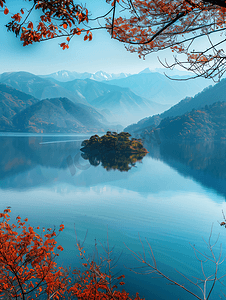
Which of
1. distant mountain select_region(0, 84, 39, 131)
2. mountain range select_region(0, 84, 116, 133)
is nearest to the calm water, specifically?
mountain range select_region(0, 84, 116, 133)

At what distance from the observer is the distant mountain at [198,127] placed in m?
88.2

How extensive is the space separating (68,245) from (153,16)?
8.40 m

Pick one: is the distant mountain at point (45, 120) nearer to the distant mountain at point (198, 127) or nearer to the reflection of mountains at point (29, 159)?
the distant mountain at point (198, 127)

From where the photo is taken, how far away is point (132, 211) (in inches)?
497

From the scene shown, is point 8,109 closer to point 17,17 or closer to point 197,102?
point 197,102

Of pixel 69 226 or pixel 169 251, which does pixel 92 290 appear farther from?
pixel 69 226

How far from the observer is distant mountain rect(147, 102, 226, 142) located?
8819 cm

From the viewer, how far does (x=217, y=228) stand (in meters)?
10.7

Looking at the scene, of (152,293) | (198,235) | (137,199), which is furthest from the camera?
(137,199)

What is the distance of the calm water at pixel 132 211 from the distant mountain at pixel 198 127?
224 ft

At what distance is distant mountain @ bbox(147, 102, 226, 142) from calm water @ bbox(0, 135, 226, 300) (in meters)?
68.2

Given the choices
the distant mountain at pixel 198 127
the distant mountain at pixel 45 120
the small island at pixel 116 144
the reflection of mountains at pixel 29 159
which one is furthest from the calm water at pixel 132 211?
the distant mountain at pixel 45 120

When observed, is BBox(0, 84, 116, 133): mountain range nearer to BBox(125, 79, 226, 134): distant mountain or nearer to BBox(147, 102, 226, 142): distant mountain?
BBox(125, 79, 226, 134): distant mountain

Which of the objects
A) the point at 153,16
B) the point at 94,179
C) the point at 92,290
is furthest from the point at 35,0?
the point at 94,179
